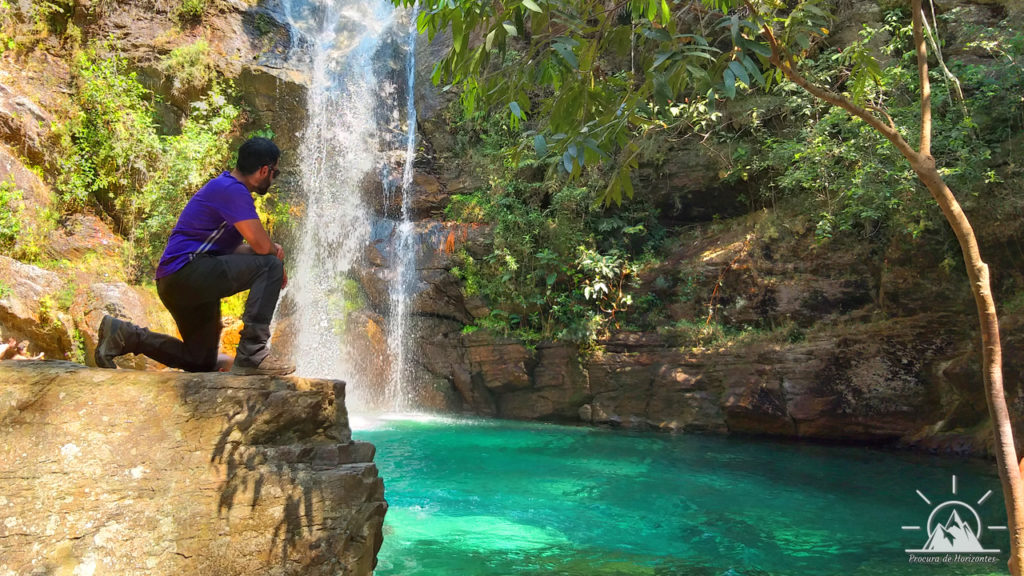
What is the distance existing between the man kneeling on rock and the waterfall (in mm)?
8896

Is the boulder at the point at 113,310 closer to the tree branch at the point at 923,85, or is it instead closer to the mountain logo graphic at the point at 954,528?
the tree branch at the point at 923,85

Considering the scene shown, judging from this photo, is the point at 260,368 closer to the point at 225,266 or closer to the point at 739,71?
the point at 225,266

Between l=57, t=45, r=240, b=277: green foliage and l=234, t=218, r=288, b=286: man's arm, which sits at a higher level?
l=57, t=45, r=240, b=277: green foliage

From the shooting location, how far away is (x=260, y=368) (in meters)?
3.33

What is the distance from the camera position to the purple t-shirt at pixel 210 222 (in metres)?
3.30

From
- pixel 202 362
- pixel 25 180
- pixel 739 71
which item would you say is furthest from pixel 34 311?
pixel 739 71

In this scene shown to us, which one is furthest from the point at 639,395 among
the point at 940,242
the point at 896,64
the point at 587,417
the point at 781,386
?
the point at 896,64

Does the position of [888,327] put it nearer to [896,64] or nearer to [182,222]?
[896,64]

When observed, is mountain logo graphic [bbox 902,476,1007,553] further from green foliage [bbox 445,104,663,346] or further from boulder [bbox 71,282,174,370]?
boulder [bbox 71,282,174,370]

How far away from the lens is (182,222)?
3.37m

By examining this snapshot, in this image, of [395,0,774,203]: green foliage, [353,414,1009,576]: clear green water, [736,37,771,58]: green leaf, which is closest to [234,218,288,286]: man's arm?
[395,0,774,203]: green foliage

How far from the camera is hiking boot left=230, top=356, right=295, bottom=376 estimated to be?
331 centimetres

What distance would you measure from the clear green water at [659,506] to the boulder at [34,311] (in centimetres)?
437

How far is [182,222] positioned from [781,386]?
8478mm
